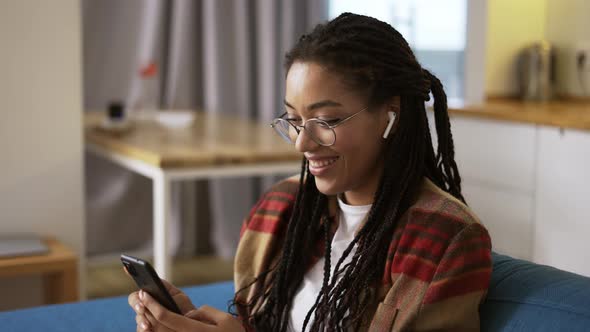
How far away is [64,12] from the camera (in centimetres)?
296

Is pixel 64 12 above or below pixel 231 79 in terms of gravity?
above

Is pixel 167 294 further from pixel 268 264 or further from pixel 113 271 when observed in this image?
pixel 113 271

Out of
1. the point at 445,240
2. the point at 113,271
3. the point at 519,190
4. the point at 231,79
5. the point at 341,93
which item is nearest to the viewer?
the point at 445,240

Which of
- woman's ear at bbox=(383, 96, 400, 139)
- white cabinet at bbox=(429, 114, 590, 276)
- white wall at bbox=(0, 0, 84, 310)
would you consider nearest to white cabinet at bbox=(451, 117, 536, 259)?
white cabinet at bbox=(429, 114, 590, 276)

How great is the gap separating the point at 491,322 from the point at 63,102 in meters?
1.99

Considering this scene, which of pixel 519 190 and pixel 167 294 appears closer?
pixel 167 294

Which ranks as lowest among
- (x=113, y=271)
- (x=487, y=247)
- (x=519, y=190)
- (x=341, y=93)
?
(x=113, y=271)

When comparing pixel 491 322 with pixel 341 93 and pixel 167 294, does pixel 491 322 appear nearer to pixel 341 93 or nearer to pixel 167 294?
pixel 341 93

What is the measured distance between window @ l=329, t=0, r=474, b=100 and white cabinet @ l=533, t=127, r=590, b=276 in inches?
44.6

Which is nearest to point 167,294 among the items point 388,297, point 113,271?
point 388,297

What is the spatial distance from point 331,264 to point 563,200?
1.65 m

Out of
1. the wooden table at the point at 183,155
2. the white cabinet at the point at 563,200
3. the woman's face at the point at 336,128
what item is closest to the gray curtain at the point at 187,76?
the wooden table at the point at 183,155

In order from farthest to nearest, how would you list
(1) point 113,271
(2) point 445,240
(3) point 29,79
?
1. (1) point 113,271
2. (3) point 29,79
3. (2) point 445,240

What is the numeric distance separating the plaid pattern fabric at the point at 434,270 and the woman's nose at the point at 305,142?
7.4 inches
